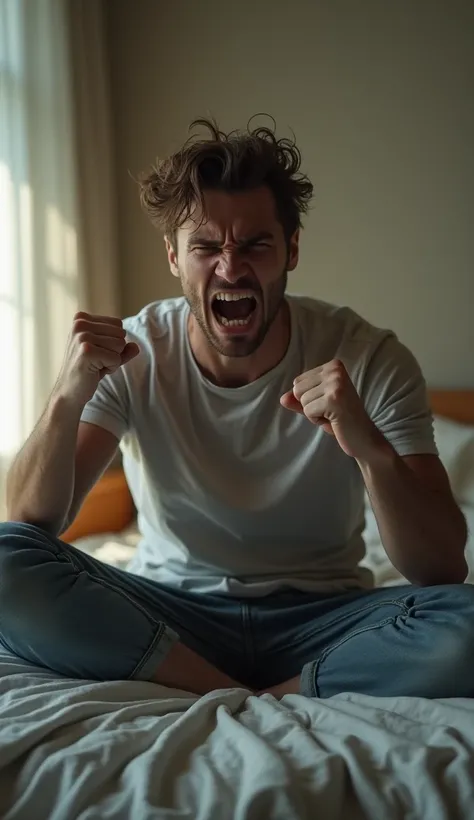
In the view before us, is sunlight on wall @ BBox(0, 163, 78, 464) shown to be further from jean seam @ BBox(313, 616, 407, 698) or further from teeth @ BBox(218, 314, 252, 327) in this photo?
jean seam @ BBox(313, 616, 407, 698)

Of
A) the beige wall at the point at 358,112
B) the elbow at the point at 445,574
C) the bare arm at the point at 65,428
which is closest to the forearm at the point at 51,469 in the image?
the bare arm at the point at 65,428

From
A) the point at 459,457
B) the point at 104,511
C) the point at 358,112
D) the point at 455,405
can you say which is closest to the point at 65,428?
the point at 104,511

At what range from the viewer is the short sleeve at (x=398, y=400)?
1.30 m

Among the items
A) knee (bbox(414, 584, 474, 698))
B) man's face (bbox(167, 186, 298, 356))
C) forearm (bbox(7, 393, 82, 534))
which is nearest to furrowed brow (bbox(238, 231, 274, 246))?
man's face (bbox(167, 186, 298, 356))

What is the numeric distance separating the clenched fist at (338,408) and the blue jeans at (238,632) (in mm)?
232

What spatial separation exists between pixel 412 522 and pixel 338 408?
0.68 ft

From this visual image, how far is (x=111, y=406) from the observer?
4.55 feet

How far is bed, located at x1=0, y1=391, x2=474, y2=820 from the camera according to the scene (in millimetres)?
818

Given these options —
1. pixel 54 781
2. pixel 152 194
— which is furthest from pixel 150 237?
pixel 54 781

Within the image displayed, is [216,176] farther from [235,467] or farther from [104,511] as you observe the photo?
[104,511]

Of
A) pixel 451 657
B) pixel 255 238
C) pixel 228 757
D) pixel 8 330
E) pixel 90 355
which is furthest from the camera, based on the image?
pixel 8 330

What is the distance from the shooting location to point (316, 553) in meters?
1.39

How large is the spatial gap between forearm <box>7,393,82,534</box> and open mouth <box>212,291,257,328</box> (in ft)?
0.99

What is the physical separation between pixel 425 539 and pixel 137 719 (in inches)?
19.4
